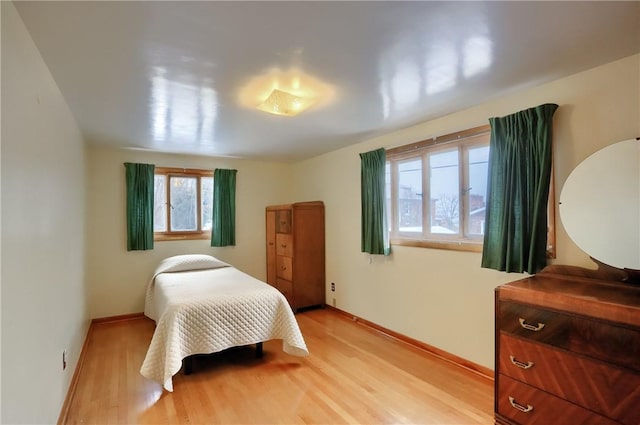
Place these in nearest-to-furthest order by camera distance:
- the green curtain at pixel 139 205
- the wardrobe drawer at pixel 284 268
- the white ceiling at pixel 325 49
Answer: the white ceiling at pixel 325 49 → the green curtain at pixel 139 205 → the wardrobe drawer at pixel 284 268

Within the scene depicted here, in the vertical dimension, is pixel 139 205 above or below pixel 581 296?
above

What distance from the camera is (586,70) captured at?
6.64ft

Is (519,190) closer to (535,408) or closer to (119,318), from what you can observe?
(535,408)

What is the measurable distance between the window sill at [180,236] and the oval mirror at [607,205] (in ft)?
13.7

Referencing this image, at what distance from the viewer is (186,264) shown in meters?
3.96

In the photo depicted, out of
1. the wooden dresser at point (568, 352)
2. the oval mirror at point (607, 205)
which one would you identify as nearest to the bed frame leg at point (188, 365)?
the wooden dresser at point (568, 352)

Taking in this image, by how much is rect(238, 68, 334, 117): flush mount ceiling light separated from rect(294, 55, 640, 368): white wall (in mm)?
1257

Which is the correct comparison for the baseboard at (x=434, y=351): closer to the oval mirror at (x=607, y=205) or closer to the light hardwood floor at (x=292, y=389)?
the light hardwood floor at (x=292, y=389)

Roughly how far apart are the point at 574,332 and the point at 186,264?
147 inches

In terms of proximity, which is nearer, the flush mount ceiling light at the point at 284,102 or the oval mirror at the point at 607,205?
the oval mirror at the point at 607,205

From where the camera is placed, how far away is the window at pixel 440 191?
2695mm

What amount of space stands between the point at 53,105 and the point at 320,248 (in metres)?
3.28

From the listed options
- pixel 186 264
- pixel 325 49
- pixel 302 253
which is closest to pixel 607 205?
pixel 325 49

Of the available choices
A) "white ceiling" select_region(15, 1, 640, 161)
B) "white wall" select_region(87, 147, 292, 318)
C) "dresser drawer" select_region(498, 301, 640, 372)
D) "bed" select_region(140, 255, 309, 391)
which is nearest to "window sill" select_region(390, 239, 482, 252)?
"dresser drawer" select_region(498, 301, 640, 372)
